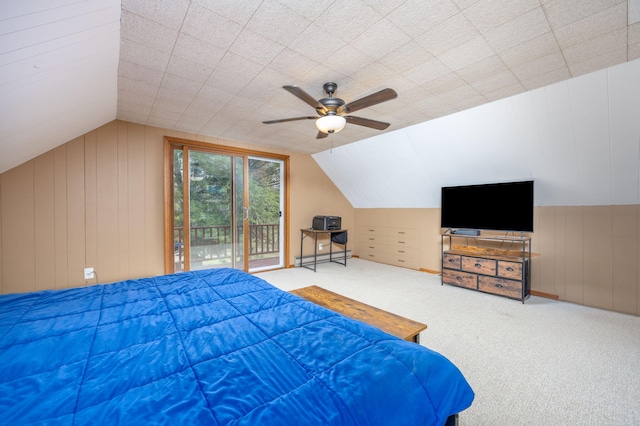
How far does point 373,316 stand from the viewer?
191 centimetres

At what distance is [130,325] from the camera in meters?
1.28

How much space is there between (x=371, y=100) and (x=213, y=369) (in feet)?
6.80

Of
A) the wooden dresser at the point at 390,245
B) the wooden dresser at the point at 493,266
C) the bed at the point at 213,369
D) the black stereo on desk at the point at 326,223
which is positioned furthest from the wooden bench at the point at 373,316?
the wooden dresser at the point at 390,245

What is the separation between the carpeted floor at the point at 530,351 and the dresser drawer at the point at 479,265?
0.32 metres

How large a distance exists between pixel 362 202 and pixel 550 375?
4474 mm

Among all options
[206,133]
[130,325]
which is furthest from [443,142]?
[130,325]

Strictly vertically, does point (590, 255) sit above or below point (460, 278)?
above

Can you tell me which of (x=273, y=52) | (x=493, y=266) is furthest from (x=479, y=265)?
(x=273, y=52)

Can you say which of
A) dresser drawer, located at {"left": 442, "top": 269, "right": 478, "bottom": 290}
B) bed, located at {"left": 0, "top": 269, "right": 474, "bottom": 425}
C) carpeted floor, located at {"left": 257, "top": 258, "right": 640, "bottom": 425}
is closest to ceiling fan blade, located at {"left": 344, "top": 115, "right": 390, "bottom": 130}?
bed, located at {"left": 0, "top": 269, "right": 474, "bottom": 425}

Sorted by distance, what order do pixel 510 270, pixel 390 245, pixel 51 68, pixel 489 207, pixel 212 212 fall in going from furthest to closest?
pixel 390 245 < pixel 212 212 < pixel 489 207 < pixel 510 270 < pixel 51 68

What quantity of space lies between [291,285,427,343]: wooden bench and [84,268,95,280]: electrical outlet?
2.80m

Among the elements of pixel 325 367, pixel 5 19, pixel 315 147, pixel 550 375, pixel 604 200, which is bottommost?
pixel 550 375

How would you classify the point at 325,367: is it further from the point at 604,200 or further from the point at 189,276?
the point at 604,200

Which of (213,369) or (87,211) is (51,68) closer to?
(213,369)
